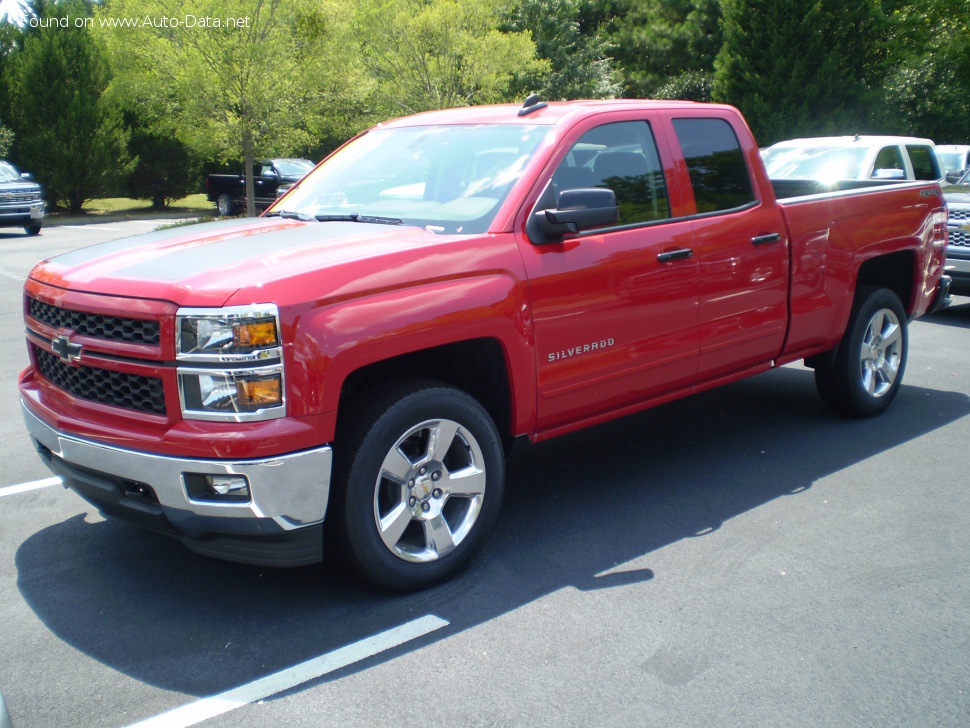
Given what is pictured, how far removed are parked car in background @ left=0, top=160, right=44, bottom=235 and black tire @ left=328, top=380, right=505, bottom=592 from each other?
21899mm

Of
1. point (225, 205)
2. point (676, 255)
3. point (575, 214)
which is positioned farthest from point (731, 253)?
point (225, 205)

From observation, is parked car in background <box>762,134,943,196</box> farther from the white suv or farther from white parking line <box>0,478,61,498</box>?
white parking line <box>0,478,61,498</box>

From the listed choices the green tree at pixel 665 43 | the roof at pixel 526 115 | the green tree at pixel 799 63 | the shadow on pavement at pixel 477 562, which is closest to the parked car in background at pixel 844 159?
the shadow on pavement at pixel 477 562

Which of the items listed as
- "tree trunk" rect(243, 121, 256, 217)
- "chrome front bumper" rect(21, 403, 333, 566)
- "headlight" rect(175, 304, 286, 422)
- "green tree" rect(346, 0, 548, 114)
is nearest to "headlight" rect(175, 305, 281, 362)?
"headlight" rect(175, 304, 286, 422)

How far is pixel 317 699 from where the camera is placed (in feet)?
10.7

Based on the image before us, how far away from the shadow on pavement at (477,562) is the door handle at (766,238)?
4.28 feet

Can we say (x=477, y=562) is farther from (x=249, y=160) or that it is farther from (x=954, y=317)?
(x=249, y=160)

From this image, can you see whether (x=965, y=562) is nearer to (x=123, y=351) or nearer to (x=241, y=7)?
(x=123, y=351)

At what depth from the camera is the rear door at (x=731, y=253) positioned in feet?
16.7

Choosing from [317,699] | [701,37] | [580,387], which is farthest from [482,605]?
[701,37]

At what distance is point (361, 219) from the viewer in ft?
15.2

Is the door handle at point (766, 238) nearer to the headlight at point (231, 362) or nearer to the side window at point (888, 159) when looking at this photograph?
the headlight at point (231, 362)

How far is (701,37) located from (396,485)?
37.1 metres

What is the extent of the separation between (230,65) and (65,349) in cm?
2061
